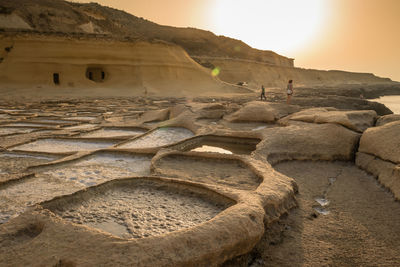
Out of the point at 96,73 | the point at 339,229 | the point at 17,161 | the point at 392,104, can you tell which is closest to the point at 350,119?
the point at 339,229

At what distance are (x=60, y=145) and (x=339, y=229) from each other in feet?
14.3

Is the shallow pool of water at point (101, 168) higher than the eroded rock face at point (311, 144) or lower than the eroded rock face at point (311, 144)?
lower

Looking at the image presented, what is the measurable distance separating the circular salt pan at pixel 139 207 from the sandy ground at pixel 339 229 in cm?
52

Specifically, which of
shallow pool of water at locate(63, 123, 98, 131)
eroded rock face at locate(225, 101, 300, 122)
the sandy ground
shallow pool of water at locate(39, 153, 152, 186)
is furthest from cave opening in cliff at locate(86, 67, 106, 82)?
the sandy ground

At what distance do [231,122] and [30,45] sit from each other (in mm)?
16266

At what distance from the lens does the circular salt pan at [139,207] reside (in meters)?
2.03

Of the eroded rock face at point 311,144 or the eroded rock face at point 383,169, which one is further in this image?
the eroded rock face at point 311,144

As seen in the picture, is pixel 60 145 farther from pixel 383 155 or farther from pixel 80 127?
pixel 383 155

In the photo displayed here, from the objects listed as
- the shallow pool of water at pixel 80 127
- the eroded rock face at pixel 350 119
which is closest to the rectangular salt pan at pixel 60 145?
the shallow pool of water at pixel 80 127

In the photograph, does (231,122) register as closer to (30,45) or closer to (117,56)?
(117,56)

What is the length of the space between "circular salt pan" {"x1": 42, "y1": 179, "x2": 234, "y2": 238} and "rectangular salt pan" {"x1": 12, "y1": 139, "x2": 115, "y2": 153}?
86.8 inches

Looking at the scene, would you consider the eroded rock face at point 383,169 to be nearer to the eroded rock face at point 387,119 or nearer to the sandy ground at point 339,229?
the sandy ground at point 339,229

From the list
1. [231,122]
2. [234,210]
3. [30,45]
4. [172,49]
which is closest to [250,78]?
[172,49]

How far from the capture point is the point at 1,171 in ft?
11.1
